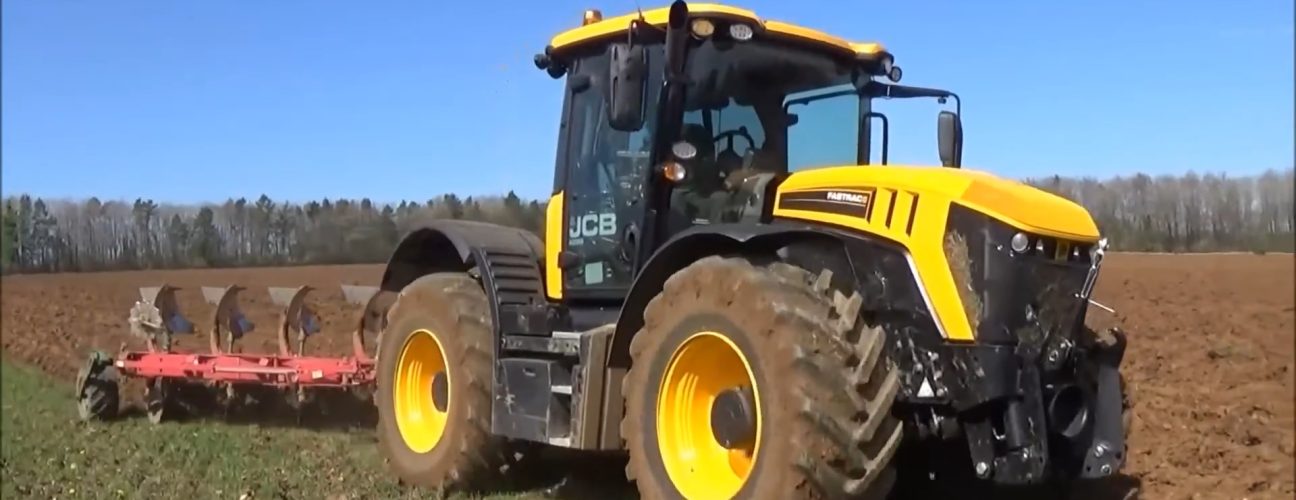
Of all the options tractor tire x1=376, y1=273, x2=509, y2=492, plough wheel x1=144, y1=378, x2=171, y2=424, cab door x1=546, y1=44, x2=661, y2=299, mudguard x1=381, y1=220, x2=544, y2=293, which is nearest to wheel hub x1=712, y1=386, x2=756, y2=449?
cab door x1=546, y1=44, x2=661, y2=299

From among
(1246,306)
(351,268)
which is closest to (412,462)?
(1246,306)

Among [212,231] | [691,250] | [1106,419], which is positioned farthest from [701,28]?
[212,231]

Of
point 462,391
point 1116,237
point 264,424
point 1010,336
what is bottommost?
point 264,424

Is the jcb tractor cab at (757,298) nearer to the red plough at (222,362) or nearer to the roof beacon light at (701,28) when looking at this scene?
the roof beacon light at (701,28)

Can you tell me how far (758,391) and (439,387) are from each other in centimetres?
325

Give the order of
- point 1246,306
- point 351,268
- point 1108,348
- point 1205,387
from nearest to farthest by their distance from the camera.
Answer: point 1108,348 < point 1205,387 < point 1246,306 < point 351,268

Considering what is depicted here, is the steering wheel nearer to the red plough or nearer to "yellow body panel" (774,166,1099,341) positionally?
"yellow body panel" (774,166,1099,341)

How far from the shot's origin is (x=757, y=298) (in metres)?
5.03

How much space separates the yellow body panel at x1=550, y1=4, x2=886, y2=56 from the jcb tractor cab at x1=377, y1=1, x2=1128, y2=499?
0.6 inches

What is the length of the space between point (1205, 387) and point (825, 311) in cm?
467

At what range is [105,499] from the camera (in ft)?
21.5

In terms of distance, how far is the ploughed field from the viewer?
256 inches

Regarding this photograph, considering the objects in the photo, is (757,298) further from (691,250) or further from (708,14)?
(708,14)

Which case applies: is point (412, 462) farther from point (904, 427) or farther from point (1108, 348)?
point (1108, 348)
